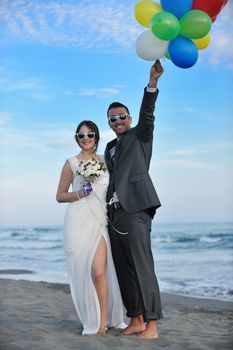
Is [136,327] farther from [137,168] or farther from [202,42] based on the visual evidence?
[202,42]

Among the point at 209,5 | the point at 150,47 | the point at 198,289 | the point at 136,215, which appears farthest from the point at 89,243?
the point at 198,289

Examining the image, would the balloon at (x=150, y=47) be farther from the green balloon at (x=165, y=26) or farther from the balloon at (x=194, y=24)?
the balloon at (x=194, y=24)

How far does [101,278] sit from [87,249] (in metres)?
0.28

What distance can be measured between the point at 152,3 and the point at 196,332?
3.10m

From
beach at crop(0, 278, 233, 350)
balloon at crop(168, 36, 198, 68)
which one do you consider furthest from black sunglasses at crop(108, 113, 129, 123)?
beach at crop(0, 278, 233, 350)

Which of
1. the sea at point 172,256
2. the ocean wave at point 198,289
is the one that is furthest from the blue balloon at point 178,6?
the sea at point 172,256

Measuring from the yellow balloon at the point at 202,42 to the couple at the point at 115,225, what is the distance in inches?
21.7

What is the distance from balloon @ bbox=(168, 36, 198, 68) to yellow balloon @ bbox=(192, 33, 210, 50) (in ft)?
1.11

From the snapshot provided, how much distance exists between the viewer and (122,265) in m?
4.57

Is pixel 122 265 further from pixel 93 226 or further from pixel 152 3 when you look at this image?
pixel 152 3

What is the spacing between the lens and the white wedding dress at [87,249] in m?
4.60

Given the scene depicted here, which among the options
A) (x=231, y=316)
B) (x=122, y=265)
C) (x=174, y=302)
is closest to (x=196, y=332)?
(x=122, y=265)

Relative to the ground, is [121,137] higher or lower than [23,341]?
higher

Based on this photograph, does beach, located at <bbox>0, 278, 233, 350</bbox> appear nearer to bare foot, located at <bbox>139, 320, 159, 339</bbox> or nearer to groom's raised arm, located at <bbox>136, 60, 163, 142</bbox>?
Answer: bare foot, located at <bbox>139, 320, 159, 339</bbox>
